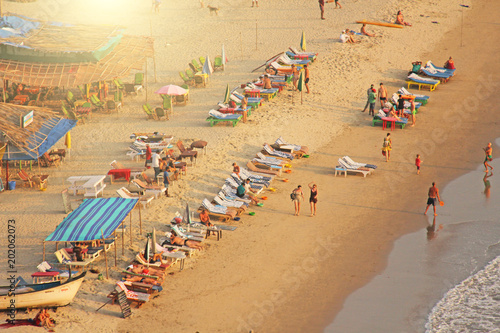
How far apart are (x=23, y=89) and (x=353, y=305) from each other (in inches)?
778

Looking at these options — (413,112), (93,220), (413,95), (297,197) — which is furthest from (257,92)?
(93,220)

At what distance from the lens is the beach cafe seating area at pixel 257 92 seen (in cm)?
2742

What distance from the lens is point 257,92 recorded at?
30.0m

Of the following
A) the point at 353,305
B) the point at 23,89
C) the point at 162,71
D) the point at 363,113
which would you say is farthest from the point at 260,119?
the point at 353,305

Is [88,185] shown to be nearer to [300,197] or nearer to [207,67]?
[300,197]

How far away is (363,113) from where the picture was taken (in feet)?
98.5

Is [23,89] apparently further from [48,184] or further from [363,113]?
[363,113]

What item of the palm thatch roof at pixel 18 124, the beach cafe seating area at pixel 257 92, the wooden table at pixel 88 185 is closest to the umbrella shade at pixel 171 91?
the beach cafe seating area at pixel 257 92

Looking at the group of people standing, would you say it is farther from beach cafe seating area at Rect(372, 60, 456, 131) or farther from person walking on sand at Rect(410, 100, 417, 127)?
person walking on sand at Rect(410, 100, 417, 127)

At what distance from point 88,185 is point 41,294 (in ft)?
20.6

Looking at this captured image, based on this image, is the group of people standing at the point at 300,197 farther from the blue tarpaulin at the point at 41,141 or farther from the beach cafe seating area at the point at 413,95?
the beach cafe seating area at the point at 413,95

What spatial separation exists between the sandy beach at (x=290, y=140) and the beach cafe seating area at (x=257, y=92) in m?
0.54

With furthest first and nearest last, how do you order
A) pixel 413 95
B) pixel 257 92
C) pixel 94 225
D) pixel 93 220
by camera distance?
pixel 413 95, pixel 257 92, pixel 93 220, pixel 94 225

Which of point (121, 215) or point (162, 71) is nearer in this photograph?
point (121, 215)
